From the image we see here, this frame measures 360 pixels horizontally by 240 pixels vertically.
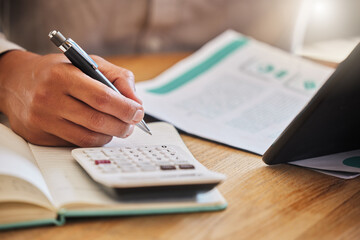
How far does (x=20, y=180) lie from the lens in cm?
53

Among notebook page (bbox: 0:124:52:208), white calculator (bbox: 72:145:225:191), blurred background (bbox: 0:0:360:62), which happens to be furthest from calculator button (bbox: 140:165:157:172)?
blurred background (bbox: 0:0:360:62)

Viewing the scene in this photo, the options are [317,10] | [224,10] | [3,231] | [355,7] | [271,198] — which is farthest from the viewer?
[355,7]

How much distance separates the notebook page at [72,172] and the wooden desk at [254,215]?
0.02 m

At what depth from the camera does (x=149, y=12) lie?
1277 mm

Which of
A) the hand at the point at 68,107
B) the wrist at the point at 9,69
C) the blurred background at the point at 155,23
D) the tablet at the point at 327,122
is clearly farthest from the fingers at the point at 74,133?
the blurred background at the point at 155,23

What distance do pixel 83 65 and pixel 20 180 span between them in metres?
0.18

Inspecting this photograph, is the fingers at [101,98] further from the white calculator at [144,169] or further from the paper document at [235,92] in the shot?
the paper document at [235,92]

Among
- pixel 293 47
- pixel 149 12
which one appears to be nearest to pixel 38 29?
pixel 149 12

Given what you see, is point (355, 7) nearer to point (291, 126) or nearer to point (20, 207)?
point (291, 126)

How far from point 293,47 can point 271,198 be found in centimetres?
96

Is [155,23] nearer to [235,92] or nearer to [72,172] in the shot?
[235,92]

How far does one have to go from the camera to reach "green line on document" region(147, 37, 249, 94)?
0.97 m

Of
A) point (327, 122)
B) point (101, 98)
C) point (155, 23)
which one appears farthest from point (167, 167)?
point (155, 23)

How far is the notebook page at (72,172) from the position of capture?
51cm
